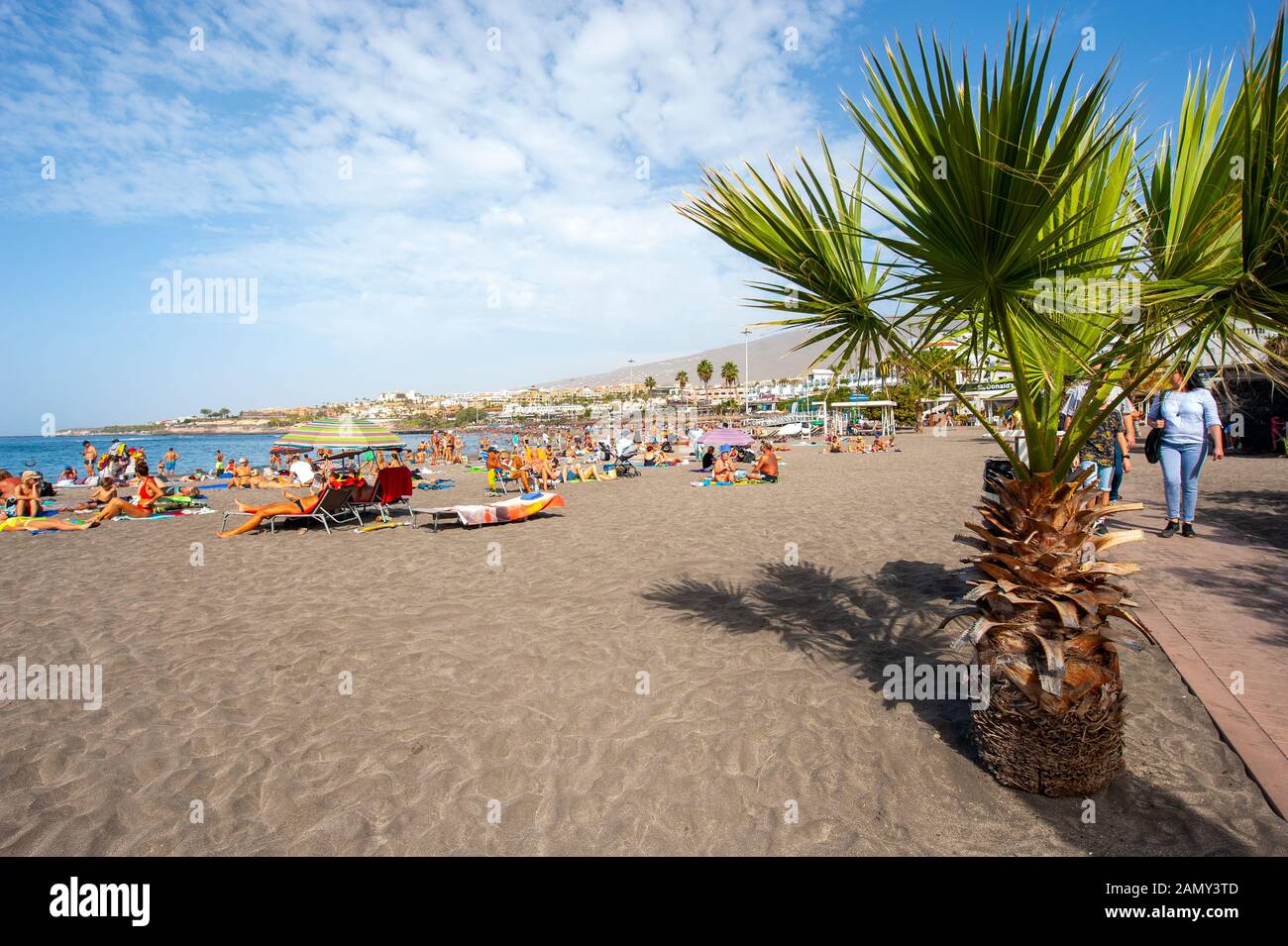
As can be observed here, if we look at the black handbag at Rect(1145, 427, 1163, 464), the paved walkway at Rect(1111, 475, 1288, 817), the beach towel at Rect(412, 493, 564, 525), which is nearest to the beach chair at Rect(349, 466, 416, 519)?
the beach towel at Rect(412, 493, 564, 525)

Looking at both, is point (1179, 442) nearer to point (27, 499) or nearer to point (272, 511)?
point (272, 511)

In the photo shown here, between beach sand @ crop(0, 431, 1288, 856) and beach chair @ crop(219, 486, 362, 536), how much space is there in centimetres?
294

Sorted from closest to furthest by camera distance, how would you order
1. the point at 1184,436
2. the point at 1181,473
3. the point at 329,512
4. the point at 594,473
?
1. the point at 1184,436
2. the point at 1181,473
3. the point at 329,512
4. the point at 594,473

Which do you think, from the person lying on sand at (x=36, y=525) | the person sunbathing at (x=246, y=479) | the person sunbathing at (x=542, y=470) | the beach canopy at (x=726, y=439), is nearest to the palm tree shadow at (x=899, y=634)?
the person sunbathing at (x=542, y=470)

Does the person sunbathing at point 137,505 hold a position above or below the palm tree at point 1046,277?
below

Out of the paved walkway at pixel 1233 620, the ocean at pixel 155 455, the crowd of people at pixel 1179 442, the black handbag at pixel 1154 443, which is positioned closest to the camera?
the paved walkway at pixel 1233 620

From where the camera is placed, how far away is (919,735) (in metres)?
3.50

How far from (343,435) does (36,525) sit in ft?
17.4

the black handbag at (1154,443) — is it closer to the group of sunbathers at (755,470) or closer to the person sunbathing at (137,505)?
the group of sunbathers at (755,470)

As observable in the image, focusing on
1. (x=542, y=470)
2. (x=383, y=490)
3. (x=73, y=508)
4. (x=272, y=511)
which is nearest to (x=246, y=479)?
(x=73, y=508)

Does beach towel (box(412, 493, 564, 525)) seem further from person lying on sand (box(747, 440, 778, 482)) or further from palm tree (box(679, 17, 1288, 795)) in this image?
palm tree (box(679, 17, 1288, 795))

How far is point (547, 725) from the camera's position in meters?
3.72

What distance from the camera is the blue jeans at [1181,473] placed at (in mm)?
7070

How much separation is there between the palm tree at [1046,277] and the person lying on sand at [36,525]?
44.2 ft
